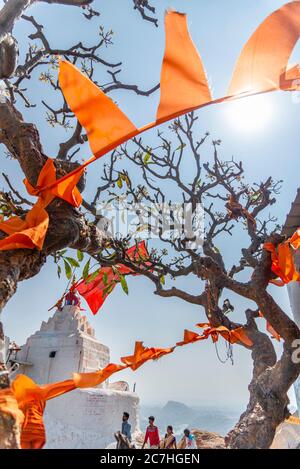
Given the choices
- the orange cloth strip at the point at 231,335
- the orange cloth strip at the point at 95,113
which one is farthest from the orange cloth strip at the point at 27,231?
the orange cloth strip at the point at 231,335

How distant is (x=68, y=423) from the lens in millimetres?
10523

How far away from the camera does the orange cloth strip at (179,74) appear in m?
2.49

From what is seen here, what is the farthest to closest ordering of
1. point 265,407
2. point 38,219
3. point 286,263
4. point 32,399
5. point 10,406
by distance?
point 286,263
point 265,407
point 38,219
point 32,399
point 10,406

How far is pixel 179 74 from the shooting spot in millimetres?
2527

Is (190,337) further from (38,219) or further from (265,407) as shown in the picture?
(38,219)

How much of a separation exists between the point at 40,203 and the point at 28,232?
1.69 ft

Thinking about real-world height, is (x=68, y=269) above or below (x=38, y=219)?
above

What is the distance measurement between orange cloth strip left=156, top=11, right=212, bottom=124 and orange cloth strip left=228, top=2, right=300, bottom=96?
271mm

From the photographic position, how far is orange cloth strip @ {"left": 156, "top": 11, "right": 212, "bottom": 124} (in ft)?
8.18

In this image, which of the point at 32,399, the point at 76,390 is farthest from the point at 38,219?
the point at 76,390

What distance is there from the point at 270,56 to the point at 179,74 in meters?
0.74

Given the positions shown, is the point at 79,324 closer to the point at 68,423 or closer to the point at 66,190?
the point at 68,423

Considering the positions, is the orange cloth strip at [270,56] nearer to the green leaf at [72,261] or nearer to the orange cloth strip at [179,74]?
the orange cloth strip at [179,74]

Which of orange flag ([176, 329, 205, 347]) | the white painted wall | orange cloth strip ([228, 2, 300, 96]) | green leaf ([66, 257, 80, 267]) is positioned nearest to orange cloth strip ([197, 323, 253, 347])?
orange flag ([176, 329, 205, 347])
